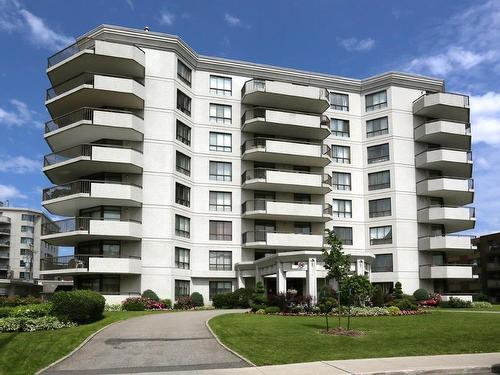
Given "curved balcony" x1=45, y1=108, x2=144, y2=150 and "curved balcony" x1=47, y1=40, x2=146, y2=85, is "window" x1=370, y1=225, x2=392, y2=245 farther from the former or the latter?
"curved balcony" x1=47, y1=40, x2=146, y2=85

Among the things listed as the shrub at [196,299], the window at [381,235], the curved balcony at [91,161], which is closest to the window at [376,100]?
the window at [381,235]

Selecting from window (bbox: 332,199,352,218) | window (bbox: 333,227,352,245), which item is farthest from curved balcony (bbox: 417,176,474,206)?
window (bbox: 333,227,352,245)

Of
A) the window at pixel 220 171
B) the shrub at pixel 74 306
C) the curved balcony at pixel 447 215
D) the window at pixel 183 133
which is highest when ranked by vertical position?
the window at pixel 183 133

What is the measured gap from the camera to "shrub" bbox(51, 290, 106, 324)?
24734 millimetres

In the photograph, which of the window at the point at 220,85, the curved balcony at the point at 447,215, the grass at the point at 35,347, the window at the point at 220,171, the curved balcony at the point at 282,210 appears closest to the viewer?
the grass at the point at 35,347

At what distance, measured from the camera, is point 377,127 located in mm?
55219

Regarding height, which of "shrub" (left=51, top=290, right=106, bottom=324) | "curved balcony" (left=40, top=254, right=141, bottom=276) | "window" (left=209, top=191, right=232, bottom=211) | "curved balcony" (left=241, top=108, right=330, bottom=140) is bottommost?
"shrub" (left=51, top=290, right=106, bottom=324)

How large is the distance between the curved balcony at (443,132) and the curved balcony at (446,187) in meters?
4.07

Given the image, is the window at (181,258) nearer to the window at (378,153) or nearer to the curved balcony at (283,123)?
the curved balcony at (283,123)

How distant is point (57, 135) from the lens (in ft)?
147

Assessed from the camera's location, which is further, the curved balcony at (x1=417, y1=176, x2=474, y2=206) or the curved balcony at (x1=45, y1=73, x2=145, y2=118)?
the curved balcony at (x1=417, y1=176, x2=474, y2=206)

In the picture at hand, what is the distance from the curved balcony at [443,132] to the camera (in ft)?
174

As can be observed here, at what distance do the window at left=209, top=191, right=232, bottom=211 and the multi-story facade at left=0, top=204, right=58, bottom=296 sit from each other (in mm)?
74760

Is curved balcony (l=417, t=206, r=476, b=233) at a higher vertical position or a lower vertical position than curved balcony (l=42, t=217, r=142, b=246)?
higher
